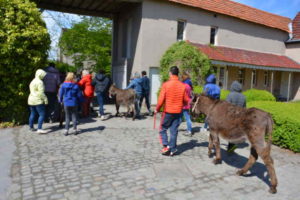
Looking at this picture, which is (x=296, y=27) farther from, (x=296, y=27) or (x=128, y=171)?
(x=128, y=171)

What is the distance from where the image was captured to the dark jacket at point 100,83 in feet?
30.9

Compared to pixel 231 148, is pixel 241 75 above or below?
above

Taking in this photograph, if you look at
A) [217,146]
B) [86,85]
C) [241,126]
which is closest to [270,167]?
[241,126]

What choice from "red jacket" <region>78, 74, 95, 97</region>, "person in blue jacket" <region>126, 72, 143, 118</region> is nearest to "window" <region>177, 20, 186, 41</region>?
"person in blue jacket" <region>126, 72, 143, 118</region>

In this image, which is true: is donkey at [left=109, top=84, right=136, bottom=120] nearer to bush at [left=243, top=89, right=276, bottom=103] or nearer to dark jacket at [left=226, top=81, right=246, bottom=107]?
dark jacket at [left=226, top=81, right=246, bottom=107]

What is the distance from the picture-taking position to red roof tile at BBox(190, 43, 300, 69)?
1558cm

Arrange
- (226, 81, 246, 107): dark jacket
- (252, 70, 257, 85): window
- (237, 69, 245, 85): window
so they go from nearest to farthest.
A: (226, 81, 246, 107): dark jacket
(237, 69, 245, 85): window
(252, 70, 257, 85): window

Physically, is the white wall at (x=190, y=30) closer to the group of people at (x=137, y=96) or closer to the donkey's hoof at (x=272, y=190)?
the group of people at (x=137, y=96)

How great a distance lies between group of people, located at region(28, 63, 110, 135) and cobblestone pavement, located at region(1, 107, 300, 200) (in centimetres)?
69

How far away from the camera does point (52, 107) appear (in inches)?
345

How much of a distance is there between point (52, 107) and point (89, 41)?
53.7 feet

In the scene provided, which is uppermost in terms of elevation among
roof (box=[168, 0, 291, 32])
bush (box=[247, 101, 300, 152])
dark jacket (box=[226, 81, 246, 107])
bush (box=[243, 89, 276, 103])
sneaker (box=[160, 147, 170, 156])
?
roof (box=[168, 0, 291, 32])

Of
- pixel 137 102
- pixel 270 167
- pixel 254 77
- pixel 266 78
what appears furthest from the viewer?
pixel 266 78

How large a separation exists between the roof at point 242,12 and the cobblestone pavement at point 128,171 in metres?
11.0
